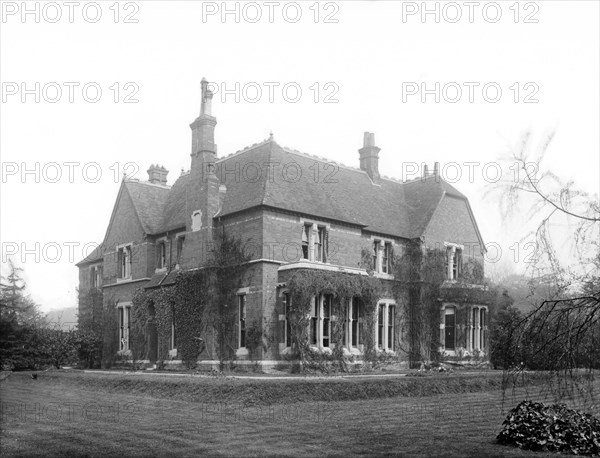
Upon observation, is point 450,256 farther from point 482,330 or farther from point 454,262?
point 482,330

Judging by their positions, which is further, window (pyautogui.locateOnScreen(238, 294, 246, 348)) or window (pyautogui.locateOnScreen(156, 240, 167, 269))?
window (pyautogui.locateOnScreen(156, 240, 167, 269))

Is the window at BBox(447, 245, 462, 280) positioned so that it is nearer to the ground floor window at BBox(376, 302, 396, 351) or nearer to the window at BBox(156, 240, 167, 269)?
the ground floor window at BBox(376, 302, 396, 351)

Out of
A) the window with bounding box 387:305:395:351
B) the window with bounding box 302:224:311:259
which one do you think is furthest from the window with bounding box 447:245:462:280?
the window with bounding box 302:224:311:259

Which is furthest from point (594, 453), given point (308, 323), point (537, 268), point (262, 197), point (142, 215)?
point (142, 215)

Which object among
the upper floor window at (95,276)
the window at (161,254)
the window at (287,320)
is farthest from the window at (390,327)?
the upper floor window at (95,276)

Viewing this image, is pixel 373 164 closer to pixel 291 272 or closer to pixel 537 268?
pixel 291 272

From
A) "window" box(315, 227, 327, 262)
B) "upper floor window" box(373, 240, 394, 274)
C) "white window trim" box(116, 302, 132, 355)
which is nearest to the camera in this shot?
"window" box(315, 227, 327, 262)

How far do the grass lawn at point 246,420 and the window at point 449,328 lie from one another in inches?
468

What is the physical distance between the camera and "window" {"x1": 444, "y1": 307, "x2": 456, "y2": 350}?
37.5 metres

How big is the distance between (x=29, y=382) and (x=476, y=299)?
935 inches

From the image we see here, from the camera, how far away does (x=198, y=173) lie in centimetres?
3428

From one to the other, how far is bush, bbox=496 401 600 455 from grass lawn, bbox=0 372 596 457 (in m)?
0.39

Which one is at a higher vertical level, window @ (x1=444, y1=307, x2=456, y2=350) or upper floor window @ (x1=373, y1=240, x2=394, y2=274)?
upper floor window @ (x1=373, y1=240, x2=394, y2=274)

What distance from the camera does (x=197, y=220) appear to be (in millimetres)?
33969
